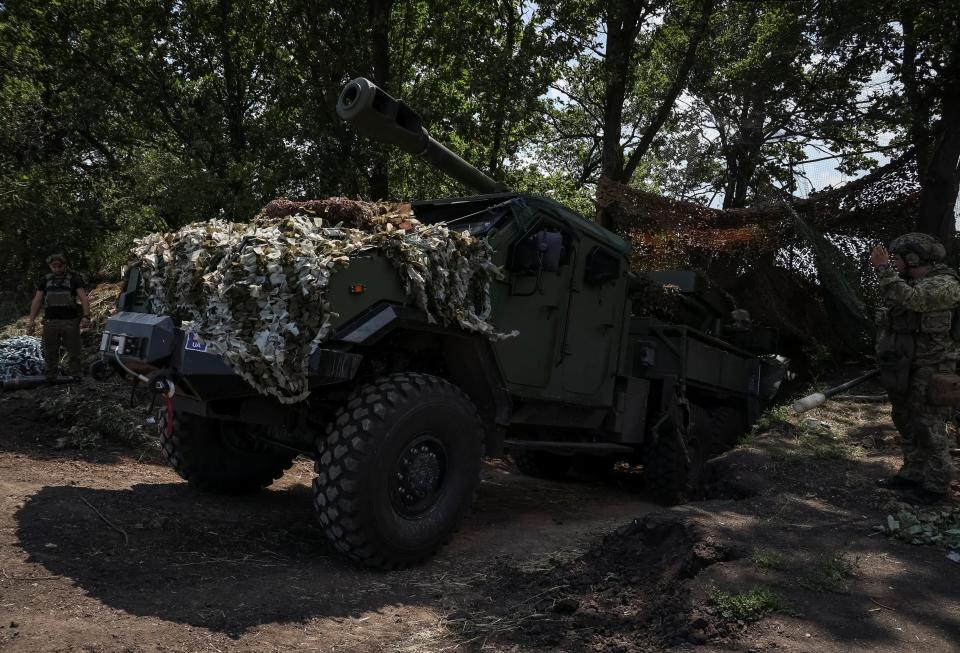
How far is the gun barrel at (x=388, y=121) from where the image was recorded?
15.6 feet

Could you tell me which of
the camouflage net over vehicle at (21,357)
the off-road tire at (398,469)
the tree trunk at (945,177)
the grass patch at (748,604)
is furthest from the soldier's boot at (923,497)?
the camouflage net over vehicle at (21,357)

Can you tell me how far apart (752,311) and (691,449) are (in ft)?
8.84

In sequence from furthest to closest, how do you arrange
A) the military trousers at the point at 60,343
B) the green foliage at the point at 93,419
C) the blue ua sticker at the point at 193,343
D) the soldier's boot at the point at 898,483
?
the military trousers at the point at 60,343, the green foliage at the point at 93,419, the soldier's boot at the point at 898,483, the blue ua sticker at the point at 193,343

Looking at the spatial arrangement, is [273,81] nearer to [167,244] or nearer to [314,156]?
[314,156]

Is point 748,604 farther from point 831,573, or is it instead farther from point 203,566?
point 203,566

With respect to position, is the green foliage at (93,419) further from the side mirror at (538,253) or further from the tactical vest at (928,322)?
the tactical vest at (928,322)

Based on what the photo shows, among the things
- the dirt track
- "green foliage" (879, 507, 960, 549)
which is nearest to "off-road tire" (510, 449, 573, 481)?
the dirt track

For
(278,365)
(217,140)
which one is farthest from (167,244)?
(217,140)

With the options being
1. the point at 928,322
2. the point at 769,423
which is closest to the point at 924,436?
the point at 928,322

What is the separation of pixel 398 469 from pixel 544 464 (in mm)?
3881

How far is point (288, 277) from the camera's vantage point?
3795mm

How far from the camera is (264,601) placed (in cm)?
352

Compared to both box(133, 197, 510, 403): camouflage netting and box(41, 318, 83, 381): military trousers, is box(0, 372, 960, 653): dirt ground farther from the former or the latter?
box(41, 318, 83, 381): military trousers

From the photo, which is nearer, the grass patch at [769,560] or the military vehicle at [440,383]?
the grass patch at [769,560]
